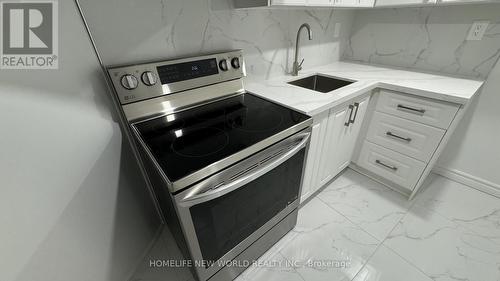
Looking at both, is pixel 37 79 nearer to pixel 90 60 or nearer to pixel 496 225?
pixel 90 60

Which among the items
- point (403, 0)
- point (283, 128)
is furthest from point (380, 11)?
point (283, 128)

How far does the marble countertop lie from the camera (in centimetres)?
115

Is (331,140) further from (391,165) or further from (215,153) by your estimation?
(215,153)

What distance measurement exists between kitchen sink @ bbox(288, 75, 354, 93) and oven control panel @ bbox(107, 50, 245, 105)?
1.92ft

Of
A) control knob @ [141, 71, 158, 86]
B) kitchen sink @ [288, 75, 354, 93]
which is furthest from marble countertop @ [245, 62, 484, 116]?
control knob @ [141, 71, 158, 86]

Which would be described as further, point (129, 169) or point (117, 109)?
point (129, 169)

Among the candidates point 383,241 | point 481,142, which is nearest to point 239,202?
point 383,241

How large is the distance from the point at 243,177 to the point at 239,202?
0.51 feet

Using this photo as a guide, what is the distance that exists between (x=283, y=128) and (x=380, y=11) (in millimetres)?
1678

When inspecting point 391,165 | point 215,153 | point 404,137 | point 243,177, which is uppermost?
point 215,153

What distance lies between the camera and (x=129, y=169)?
109 centimetres

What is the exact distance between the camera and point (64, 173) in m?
0.75

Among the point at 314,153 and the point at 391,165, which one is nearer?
the point at 314,153

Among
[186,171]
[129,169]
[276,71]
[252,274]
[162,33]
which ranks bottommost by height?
[252,274]
